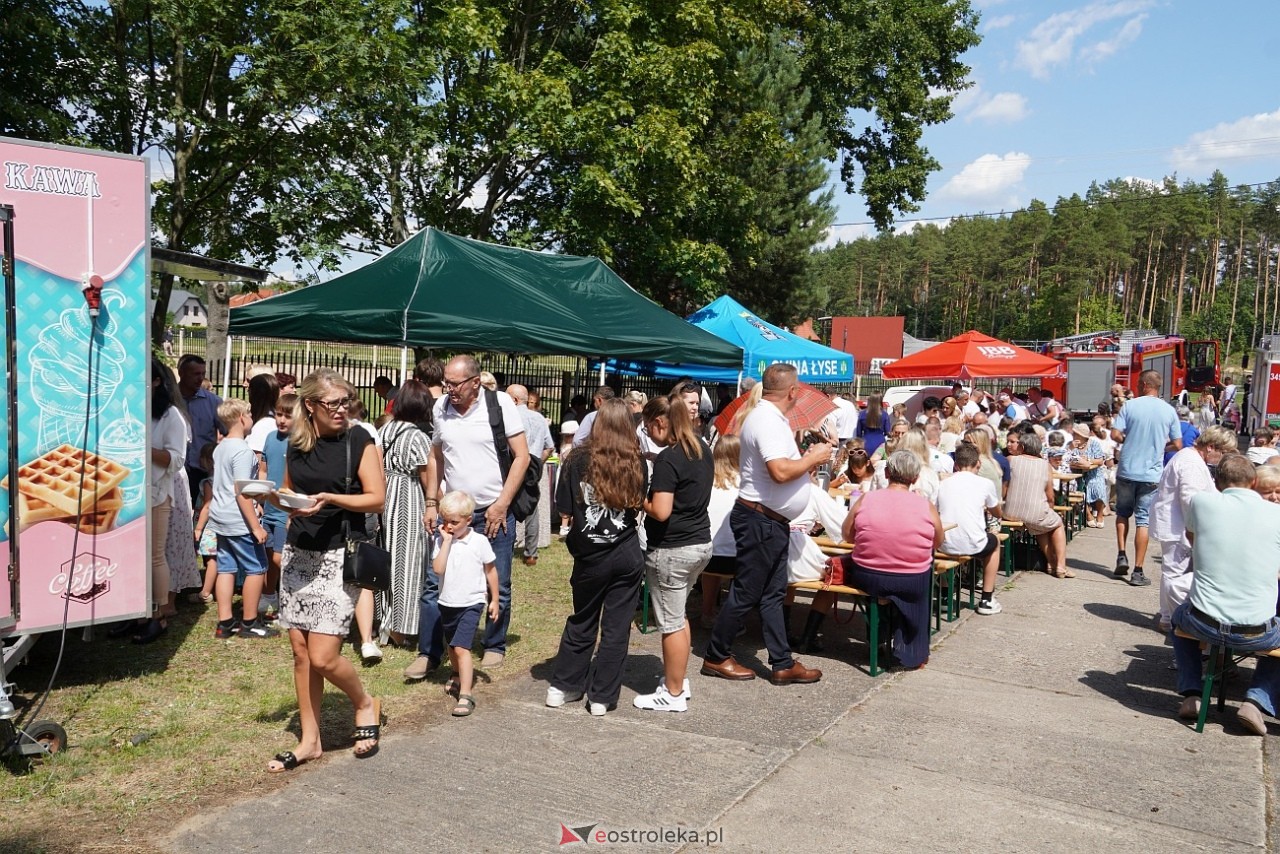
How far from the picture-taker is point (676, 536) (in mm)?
5289

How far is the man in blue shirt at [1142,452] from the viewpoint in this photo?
945cm

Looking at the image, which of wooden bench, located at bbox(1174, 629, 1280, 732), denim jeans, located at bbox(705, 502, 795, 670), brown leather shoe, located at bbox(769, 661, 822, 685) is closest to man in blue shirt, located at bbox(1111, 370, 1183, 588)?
wooden bench, located at bbox(1174, 629, 1280, 732)

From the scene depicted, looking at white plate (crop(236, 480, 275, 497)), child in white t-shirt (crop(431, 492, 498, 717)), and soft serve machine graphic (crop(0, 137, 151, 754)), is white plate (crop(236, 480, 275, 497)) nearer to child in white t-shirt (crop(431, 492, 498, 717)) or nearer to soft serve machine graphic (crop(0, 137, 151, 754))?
child in white t-shirt (crop(431, 492, 498, 717))

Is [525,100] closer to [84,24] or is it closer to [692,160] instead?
[692,160]

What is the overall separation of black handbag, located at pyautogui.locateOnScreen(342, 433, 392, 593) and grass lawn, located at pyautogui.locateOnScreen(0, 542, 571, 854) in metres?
0.92

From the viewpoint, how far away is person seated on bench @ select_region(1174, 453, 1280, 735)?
5.18 meters

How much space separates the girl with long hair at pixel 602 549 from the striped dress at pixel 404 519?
1.32 m

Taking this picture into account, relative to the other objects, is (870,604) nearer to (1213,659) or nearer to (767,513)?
(767,513)

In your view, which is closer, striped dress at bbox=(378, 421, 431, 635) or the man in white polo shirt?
the man in white polo shirt

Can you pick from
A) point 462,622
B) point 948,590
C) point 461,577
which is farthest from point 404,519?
point 948,590

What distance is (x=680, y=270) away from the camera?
19.4 metres

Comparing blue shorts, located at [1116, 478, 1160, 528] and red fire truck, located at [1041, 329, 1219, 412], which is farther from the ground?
red fire truck, located at [1041, 329, 1219, 412]

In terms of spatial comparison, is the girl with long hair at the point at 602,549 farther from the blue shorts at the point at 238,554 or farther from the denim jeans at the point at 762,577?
the blue shorts at the point at 238,554

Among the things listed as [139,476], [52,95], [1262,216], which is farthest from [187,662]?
[1262,216]
